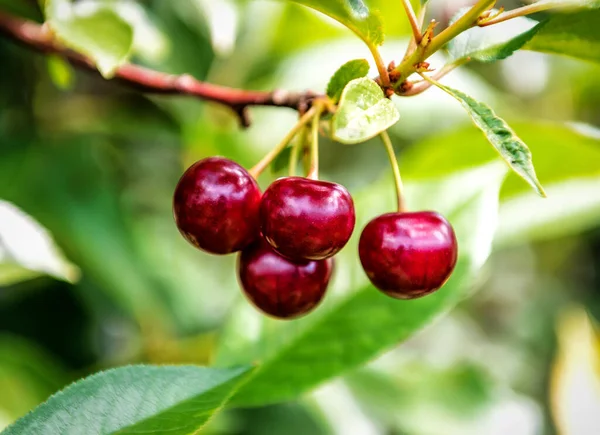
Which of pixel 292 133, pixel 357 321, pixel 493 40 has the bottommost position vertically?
pixel 357 321

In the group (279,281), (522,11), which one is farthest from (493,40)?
(279,281)

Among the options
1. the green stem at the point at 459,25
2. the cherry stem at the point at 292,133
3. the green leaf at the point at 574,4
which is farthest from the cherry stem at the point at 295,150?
the green leaf at the point at 574,4

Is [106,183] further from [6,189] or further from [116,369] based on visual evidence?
[116,369]

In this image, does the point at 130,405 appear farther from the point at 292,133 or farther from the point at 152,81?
the point at 152,81

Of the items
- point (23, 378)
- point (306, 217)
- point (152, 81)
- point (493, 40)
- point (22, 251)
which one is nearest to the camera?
point (306, 217)

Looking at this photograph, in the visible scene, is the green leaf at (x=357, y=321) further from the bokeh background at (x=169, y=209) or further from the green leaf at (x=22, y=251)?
the green leaf at (x=22, y=251)

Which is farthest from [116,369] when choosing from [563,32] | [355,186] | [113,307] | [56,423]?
[355,186]
